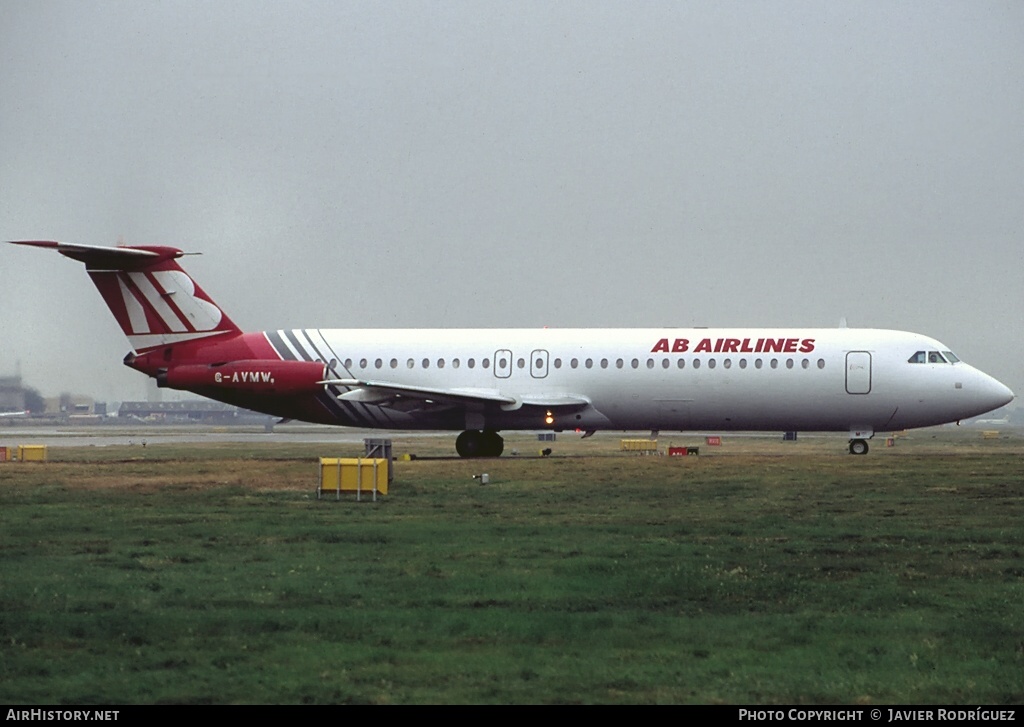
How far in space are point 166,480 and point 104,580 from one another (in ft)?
55.1

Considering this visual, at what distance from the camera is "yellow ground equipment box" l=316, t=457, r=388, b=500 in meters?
28.1

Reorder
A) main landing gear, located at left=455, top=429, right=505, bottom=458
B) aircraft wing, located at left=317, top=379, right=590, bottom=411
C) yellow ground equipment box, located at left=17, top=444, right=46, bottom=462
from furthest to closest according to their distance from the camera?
main landing gear, located at left=455, top=429, right=505, bottom=458
yellow ground equipment box, located at left=17, top=444, right=46, bottom=462
aircraft wing, located at left=317, top=379, right=590, bottom=411

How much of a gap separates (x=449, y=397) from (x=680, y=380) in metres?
7.80

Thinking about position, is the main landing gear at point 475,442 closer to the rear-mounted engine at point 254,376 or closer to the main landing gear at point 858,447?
the rear-mounted engine at point 254,376

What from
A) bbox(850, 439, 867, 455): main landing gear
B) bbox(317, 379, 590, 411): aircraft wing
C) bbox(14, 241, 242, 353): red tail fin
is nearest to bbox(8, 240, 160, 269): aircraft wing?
Answer: bbox(14, 241, 242, 353): red tail fin

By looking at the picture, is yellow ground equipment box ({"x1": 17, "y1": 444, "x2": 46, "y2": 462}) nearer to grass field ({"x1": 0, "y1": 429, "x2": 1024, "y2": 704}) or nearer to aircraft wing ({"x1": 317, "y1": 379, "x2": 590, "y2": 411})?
aircraft wing ({"x1": 317, "y1": 379, "x2": 590, "y2": 411})

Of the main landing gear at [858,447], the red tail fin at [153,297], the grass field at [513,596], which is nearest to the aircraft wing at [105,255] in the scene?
the red tail fin at [153,297]

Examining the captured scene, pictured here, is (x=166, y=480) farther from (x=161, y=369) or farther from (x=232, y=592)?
(x=232, y=592)

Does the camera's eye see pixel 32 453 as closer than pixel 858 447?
Yes

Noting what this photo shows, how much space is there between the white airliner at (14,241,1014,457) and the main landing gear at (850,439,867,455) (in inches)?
3.0

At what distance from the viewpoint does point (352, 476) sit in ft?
93.3

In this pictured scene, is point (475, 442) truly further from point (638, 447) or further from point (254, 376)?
point (638, 447)

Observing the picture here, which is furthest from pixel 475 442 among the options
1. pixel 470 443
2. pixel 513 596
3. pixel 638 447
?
pixel 513 596

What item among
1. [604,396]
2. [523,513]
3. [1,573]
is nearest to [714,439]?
[604,396]
